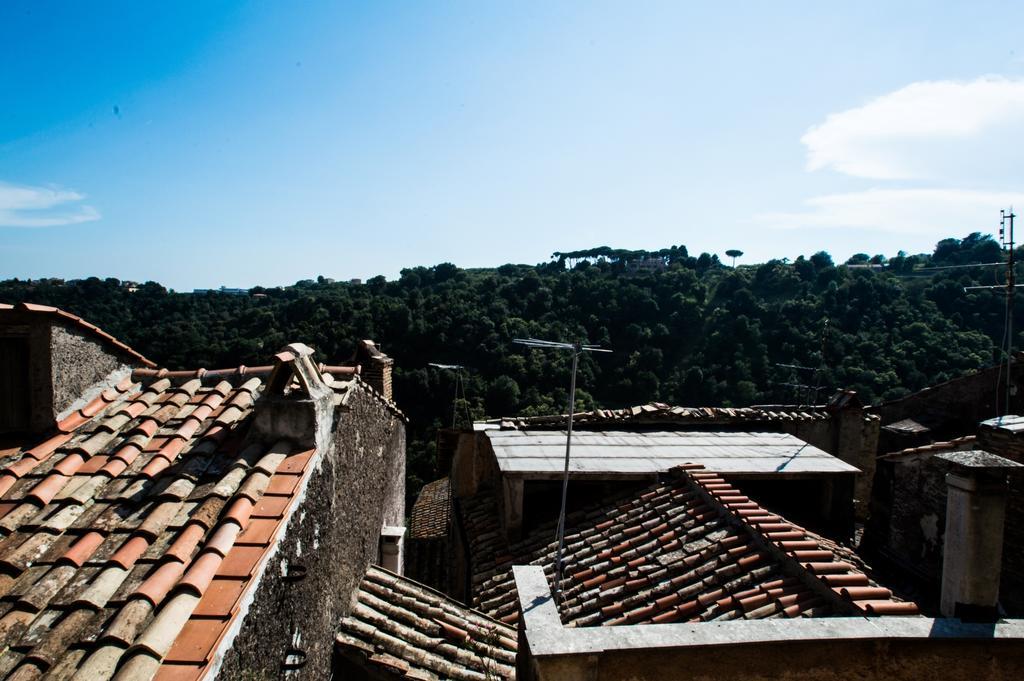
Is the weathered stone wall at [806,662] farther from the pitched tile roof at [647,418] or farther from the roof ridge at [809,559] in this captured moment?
the pitched tile roof at [647,418]

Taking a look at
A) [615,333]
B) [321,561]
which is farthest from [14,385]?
[615,333]

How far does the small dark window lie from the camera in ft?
15.3

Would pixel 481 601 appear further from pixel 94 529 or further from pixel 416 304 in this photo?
pixel 416 304

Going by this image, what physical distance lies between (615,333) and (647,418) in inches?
1317

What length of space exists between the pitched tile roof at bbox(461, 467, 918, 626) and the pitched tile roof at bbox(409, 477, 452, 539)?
5393mm

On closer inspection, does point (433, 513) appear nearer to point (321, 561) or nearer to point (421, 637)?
point (421, 637)

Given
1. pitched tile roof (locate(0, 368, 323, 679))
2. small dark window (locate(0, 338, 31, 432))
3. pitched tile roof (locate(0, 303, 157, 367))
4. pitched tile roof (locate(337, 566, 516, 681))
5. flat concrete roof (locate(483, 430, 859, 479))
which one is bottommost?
pitched tile roof (locate(337, 566, 516, 681))

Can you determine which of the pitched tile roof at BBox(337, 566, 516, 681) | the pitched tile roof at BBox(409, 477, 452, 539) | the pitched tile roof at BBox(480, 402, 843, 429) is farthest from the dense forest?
the pitched tile roof at BBox(337, 566, 516, 681)

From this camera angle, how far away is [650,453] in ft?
28.3

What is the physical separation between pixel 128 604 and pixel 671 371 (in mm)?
38682

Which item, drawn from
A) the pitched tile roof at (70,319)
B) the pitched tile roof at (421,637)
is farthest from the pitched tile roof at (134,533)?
the pitched tile roof at (421,637)

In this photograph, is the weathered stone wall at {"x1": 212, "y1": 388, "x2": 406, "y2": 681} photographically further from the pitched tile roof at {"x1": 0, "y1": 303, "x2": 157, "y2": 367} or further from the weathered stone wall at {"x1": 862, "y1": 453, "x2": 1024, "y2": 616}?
the weathered stone wall at {"x1": 862, "y1": 453, "x2": 1024, "y2": 616}

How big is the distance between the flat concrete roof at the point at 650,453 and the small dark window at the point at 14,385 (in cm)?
512

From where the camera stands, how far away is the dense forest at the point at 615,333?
1172 inches
